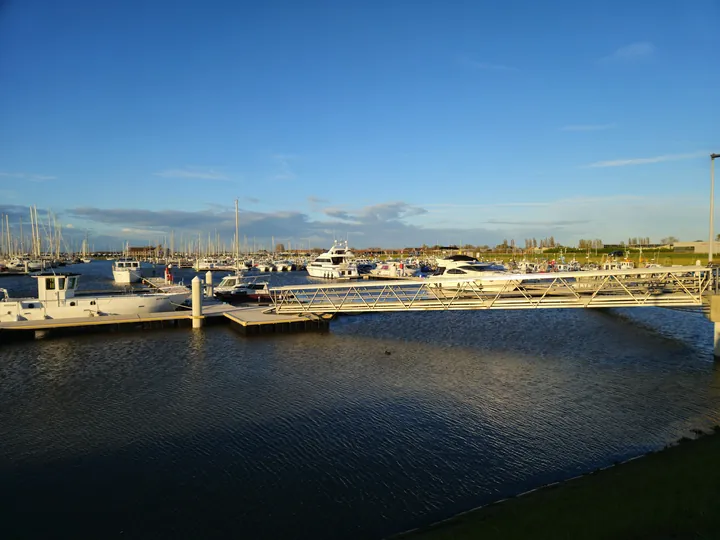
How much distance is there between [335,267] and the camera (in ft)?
350

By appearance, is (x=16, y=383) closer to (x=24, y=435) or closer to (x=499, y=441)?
(x=24, y=435)

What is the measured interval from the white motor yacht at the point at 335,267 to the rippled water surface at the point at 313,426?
238 feet

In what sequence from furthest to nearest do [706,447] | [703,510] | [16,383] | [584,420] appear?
[16,383], [584,420], [706,447], [703,510]

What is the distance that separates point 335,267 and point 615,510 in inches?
3824

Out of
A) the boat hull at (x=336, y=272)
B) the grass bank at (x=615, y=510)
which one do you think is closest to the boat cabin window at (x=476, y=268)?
the boat hull at (x=336, y=272)

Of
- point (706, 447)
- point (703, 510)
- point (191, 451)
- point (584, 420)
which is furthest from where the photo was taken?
point (584, 420)

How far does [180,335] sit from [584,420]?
28215mm

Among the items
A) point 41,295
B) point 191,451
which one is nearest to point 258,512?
point 191,451

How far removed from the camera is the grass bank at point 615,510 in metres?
9.34

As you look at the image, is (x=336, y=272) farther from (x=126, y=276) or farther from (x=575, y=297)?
(x=575, y=297)

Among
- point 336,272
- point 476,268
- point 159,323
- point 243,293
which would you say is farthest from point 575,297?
point 336,272

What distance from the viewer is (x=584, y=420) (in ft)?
59.5

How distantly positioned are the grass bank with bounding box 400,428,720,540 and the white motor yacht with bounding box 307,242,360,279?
9254 cm

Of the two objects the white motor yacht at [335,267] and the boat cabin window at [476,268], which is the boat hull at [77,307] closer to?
the boat cabin window at [476,268]
